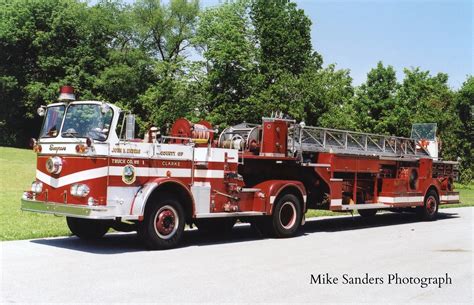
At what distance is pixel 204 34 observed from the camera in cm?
4956

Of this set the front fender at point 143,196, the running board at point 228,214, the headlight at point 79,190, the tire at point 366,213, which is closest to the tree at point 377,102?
the tire at point 366,213

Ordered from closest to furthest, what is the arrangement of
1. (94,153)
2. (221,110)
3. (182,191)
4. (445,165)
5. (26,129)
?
1. (94,153)
2. (182,191)
3. (445,165)
4. (221,110)
5. (26,129)

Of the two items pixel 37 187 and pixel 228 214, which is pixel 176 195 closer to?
pixel 228 214

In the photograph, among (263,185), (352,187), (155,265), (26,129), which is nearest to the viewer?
(155,265)

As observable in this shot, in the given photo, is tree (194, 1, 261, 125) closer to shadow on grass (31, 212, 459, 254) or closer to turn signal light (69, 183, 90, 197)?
shadow on grass (31, 212, 459, 254)

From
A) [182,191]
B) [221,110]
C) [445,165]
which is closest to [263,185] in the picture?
[182,191]

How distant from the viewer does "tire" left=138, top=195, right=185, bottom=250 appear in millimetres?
10156

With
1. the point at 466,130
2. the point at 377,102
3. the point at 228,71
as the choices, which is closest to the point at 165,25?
the point at 228,71

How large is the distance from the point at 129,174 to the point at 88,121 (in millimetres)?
1264

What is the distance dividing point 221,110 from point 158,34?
15597mm

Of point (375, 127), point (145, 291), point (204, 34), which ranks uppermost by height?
point (204, 34)

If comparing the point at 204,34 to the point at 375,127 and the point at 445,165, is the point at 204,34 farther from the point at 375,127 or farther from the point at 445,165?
the point at 445,165

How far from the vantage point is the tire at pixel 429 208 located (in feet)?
A: 58.9

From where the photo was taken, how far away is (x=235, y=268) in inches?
343
